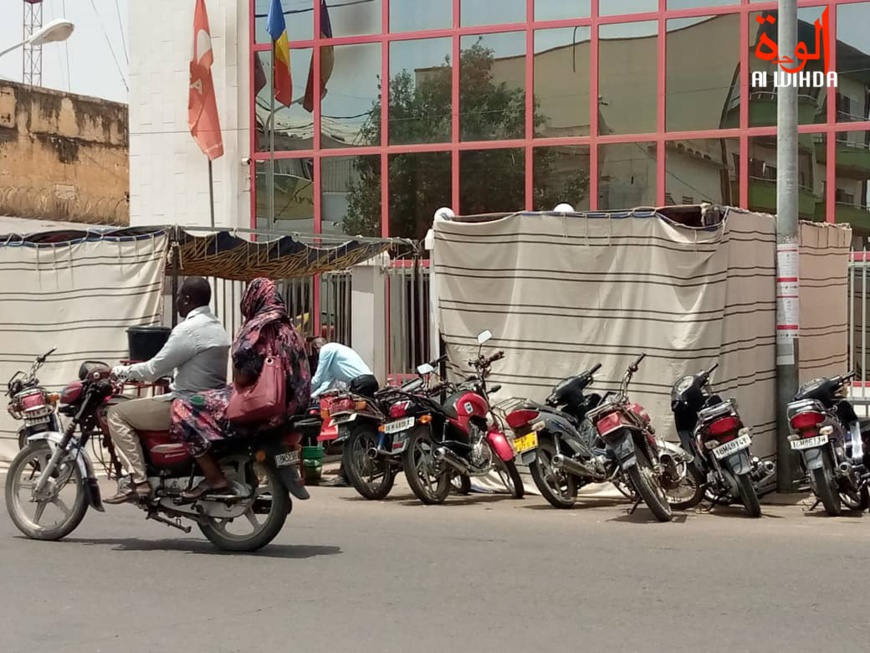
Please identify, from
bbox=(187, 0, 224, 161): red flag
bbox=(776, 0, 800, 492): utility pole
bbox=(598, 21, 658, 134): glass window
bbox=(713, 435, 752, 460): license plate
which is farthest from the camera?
bbox=(187, 0, 224, 161): red flag

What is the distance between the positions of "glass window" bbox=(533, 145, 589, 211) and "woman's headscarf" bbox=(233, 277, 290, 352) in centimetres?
1032

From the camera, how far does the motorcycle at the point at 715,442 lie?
9484 mm

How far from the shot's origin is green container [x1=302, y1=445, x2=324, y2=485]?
12.2 meters

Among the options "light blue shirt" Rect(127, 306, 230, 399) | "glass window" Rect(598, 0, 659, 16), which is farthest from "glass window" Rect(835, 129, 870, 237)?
"light blue shirt" Rect(127, 306, 230, 399)

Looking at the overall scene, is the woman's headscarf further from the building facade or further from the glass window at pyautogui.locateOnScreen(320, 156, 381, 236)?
the glass window at pyautogui.locateOnScreen(320, 156, 381, 236)

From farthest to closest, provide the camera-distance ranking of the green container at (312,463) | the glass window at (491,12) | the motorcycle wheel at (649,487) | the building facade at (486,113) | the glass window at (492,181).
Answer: the glass window at (492,181), the glass window at (491,12), the building facade at (486,113), the green container at (312,463), the motorcycle wheel at (649,487)

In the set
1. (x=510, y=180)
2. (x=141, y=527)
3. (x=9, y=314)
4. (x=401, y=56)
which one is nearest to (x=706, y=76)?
(x=510, y=180)

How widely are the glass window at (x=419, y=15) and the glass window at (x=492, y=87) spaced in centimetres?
49

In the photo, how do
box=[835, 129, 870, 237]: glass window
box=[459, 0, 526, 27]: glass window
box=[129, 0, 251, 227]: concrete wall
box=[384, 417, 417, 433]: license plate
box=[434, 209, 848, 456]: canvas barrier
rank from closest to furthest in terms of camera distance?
box=[384, 417, 417, 433]: license plate
box=[434, 209, 848, 456]: canvas barrier
box=[835, 129, 870, 237]: glass window
box=[459, 0, 526, 27]: glass window
box=[129, 0, 251, 227]: concrete wall

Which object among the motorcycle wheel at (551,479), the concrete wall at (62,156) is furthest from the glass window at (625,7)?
the concrete wall at (62,156)

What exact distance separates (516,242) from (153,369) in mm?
4188

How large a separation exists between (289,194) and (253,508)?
12157mm

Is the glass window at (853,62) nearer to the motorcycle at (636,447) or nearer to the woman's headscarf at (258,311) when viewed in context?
the motorcycle at (636,447)

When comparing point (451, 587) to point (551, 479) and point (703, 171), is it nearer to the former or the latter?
point (551, 479)
